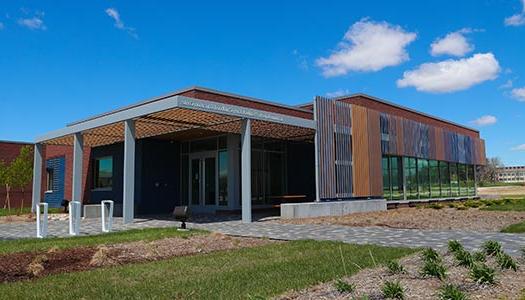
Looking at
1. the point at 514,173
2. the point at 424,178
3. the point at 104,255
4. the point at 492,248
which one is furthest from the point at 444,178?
the point at 514,173

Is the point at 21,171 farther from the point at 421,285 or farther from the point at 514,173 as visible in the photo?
the point at 514,173

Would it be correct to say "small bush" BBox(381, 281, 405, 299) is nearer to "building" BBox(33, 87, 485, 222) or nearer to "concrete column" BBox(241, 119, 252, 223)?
"building" BBox(33, 87, 485, 222)

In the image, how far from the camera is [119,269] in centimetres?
714

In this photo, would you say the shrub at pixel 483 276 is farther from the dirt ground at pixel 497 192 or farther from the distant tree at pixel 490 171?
the distant tree at pixel 490 171

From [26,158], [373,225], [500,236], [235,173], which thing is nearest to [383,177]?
[235,173]

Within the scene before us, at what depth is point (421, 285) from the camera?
517 cm

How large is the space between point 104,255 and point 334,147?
13.8 m

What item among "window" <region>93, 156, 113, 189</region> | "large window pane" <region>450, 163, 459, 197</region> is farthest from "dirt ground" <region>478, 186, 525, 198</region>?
"window" <region>93, 156, 113, 189</region>

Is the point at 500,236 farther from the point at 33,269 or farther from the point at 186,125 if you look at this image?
the point at 186,125

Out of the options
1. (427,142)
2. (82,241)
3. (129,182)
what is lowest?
(82,241)

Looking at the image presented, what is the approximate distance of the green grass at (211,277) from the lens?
5.53 meters

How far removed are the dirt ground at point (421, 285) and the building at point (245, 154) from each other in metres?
10.1

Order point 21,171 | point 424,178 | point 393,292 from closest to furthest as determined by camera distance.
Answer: point 393,292 < point 21,171 < point 424,178

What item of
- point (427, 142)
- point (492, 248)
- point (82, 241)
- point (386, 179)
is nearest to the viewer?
point (492, 248)
